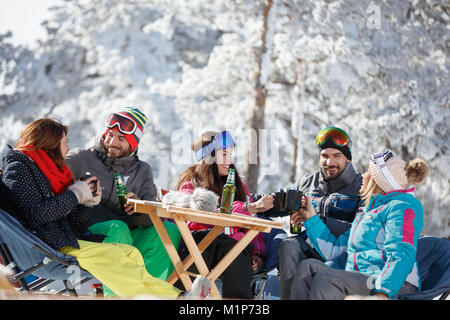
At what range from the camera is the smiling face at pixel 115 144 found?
11.8 ft

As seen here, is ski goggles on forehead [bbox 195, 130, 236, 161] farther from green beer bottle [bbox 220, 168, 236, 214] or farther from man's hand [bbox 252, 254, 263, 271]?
man's hand [bbox 252, 254, 263, 271]

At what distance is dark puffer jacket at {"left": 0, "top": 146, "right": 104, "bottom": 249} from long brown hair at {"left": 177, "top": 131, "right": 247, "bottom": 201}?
109 centimetres

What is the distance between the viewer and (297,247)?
3088 mm

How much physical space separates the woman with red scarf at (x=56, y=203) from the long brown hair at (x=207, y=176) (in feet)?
2.95

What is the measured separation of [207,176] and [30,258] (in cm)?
139

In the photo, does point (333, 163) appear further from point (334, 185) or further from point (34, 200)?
point (34, 200)

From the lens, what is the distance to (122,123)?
3.57m

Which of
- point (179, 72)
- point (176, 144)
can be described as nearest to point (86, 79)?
point (179, 72)

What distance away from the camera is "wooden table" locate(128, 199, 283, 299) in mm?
2729

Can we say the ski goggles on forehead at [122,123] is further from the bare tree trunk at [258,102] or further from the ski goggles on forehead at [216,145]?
the bare tree trunk at [258,102]

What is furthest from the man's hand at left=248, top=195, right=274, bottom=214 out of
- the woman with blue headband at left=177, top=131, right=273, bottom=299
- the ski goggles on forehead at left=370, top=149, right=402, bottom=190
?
the ski goggles on forehead at left=370, top=149, right=402, bottom=190

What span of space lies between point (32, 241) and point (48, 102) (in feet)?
43.0

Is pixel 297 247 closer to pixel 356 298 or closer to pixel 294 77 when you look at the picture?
pixel 356 298

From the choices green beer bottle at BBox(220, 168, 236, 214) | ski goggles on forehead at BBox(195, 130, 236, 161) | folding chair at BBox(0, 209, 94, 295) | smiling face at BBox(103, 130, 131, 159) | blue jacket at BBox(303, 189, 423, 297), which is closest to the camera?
blue jacket at BBox(303, 189, 423, 297)
